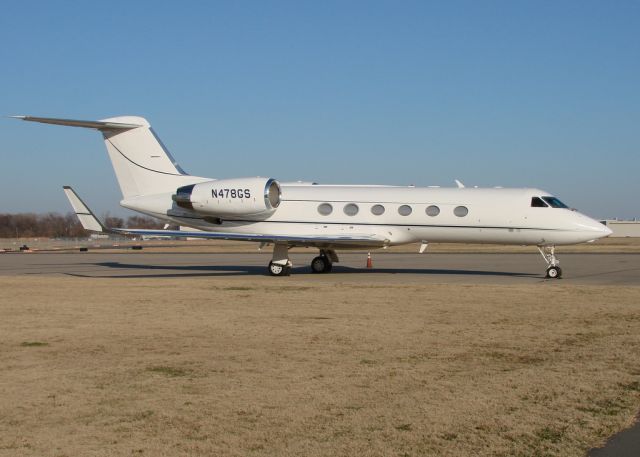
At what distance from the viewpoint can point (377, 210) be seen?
22812 mm

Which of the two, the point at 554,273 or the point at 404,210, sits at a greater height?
the point at 404,210

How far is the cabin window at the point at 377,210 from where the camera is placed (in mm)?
22766

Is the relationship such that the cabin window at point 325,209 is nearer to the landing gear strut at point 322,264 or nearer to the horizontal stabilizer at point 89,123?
the landing gear strut at point 322,264

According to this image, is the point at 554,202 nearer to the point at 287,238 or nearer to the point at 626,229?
the point at 287,238

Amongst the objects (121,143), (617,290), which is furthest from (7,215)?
(617,290)

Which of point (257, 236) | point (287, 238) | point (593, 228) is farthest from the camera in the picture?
point (287, 238)

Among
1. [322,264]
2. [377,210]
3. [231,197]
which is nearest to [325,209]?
[377,210]

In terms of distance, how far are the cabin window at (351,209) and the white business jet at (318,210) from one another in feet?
0.10

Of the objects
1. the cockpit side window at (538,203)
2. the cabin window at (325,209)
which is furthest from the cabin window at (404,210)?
the cockpit side window at (538,203)

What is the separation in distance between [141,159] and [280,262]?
5.96 m

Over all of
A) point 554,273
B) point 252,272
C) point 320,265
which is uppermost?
point 320,265

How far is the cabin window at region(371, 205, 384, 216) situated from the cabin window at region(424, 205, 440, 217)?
4.48ft

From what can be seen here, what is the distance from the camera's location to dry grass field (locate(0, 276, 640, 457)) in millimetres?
5273

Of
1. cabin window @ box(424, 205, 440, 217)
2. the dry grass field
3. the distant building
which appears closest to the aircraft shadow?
cabin window @ box(424, 205, 440, 217)
